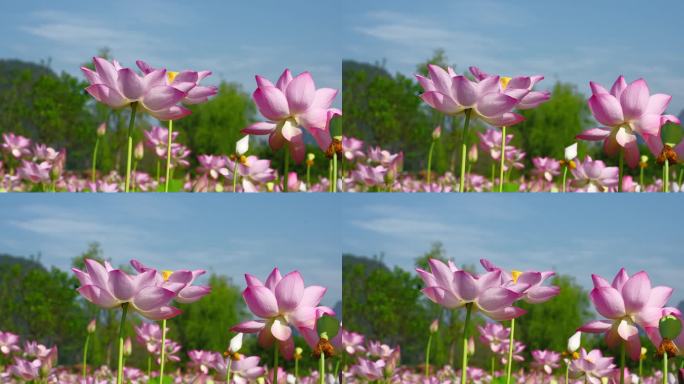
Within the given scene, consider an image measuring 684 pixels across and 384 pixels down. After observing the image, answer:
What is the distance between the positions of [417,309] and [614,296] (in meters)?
0.92

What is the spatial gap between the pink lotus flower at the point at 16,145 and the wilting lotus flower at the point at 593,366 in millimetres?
2416

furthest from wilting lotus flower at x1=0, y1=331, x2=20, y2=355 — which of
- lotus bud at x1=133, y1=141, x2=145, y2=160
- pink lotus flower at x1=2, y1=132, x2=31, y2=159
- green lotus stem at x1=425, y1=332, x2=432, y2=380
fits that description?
green lotus stem at x1=425, y1=332, x2=432, y2=380

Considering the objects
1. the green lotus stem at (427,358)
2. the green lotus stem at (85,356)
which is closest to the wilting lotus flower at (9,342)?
the green lotus stem at (85,356)

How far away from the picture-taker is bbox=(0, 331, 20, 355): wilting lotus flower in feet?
10.2

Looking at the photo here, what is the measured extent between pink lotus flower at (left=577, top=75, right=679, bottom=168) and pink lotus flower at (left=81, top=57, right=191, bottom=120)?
4.06 feet

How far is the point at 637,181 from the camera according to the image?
11.5 feet

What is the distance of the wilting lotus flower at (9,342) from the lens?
310 cm

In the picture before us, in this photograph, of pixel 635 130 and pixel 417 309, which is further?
pixel 417 309

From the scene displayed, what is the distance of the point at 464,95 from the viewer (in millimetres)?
2395

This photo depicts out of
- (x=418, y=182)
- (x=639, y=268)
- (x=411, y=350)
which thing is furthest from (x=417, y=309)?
(x=639, y=268)

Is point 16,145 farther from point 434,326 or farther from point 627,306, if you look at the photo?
point 627,306

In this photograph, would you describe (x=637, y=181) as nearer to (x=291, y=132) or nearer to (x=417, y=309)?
(x=417, y=309)

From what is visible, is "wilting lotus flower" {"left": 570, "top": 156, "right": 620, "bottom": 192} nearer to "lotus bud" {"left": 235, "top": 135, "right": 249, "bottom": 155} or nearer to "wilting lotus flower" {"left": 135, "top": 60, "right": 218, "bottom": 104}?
"lotus bud" {"left": 235, "top": 135, "right": 249, "bottom": 155}

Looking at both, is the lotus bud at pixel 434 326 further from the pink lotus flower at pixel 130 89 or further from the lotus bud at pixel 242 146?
the pink lotus flower at pixel 130 89
